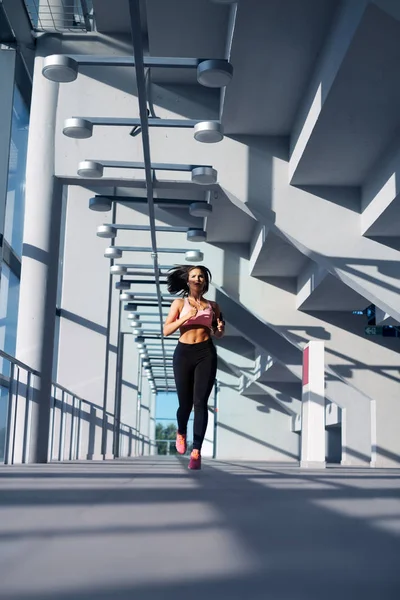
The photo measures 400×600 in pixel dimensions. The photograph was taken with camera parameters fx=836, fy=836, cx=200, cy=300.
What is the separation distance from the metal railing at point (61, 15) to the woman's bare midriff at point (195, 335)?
4544mm

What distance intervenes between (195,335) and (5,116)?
556cm

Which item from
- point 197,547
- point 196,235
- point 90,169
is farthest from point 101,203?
point 197,547

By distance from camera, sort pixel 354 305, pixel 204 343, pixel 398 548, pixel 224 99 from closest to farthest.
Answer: pixel 398 548, pixel 204 343, pixel 224 99, pixel 354 305

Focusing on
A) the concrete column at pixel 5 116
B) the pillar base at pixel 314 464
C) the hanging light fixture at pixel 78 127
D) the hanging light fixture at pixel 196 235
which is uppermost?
the concrete column at pixel 5 116

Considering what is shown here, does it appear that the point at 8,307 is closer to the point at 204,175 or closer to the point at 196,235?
the point at 196,235

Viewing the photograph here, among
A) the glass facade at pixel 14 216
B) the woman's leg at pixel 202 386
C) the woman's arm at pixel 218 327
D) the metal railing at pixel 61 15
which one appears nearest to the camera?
the woman's arm at pixel 218 327

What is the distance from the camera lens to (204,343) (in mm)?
5727

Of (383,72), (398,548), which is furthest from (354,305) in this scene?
(398,548)

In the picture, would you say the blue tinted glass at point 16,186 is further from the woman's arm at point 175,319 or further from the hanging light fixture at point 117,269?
the woman's arm at point 175,319

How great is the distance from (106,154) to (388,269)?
3.21 meters

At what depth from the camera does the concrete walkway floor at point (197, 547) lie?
1.25 metres

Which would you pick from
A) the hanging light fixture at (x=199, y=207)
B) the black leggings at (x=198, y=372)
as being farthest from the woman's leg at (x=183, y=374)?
the hanging light fixture at (x=199, y=207)

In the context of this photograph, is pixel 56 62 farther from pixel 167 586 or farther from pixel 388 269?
pixel 167 586

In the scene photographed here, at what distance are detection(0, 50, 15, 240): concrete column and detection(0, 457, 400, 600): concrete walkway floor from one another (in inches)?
297
